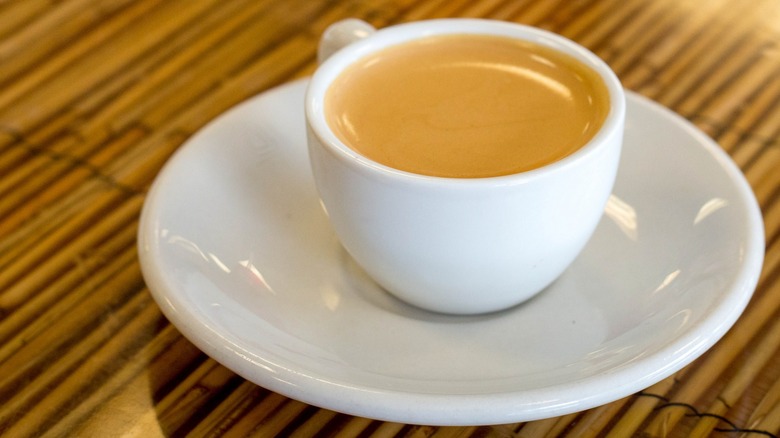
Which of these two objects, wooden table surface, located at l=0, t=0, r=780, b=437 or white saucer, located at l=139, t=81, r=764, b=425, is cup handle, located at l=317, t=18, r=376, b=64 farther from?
wooden table surface, located at l=0, t=0, r=780, b=437

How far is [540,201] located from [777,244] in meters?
0.33

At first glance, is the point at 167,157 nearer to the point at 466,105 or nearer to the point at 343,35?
the point at 343,35

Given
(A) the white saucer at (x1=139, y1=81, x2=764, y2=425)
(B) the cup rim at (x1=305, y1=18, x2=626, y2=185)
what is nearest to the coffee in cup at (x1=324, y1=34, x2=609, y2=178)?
(B) the cup rim at (x1=305, y1=18, x2=626, y2=185)

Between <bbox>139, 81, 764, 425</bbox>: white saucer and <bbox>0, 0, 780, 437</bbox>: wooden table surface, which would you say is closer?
<bbox>139, 81, 764, 425</bbox>: white saucer

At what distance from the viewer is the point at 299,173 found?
2.80 ft

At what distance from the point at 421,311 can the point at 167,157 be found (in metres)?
0.40

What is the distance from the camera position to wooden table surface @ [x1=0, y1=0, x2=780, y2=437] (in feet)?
2.17

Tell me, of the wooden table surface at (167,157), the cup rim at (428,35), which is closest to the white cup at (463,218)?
the cup rim at (428,35)

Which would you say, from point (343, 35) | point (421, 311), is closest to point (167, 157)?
point (343, 35)

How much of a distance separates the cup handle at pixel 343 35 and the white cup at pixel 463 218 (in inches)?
3.4

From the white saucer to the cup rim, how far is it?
0.40 feet

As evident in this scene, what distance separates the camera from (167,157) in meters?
0.95

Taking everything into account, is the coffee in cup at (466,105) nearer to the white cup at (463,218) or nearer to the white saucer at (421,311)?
the white cup at (463,218)

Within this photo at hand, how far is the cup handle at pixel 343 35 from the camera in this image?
2.62 ft
